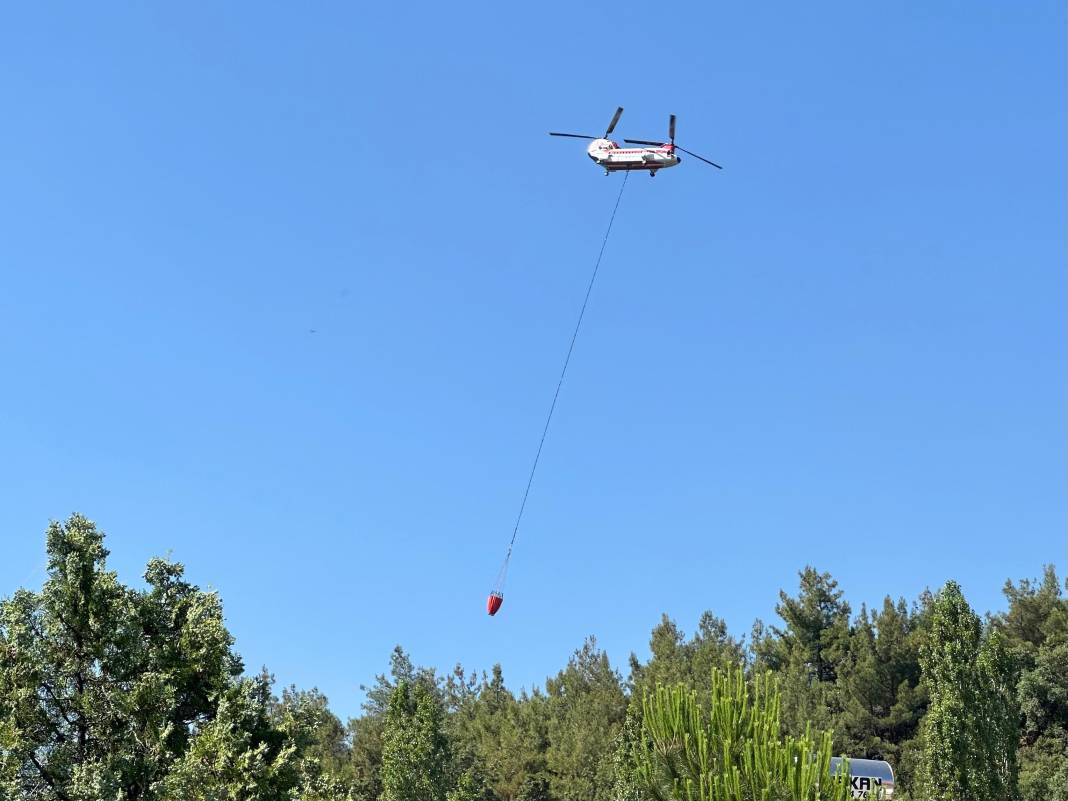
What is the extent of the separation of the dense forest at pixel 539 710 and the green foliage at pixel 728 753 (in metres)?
0.06

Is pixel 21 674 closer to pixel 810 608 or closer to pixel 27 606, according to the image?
pixel 27 606

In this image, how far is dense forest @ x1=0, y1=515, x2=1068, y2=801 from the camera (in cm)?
2416

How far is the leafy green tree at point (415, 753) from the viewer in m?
51.9

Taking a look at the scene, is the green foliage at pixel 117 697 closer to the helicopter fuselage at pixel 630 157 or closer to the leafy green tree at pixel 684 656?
the helicopter fuselage at pixel 630 157

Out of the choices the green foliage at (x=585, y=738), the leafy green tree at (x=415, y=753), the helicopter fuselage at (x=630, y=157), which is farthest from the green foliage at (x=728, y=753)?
the green foliage at (x=585, y=738)

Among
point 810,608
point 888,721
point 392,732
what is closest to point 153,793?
point 392,732

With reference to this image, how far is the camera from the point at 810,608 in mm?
80750

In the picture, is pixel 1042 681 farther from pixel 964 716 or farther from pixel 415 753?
pixel 415 753

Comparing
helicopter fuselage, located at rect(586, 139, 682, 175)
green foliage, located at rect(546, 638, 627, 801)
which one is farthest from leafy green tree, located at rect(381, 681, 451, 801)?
helicopter fuselage, located at rect(586, 139, 682, 175)

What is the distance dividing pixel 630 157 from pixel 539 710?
56766mm

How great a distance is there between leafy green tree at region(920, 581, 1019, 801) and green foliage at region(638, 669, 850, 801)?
2112 cm

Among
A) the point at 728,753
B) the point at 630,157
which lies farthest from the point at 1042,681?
the point at 728,753

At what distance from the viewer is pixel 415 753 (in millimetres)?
51969

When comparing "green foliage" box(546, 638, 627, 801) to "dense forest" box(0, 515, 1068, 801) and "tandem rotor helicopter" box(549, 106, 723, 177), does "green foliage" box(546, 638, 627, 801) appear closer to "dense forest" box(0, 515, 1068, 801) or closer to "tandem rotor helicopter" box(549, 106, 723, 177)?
"dense forest" box(0, 515, 1068, 801)
